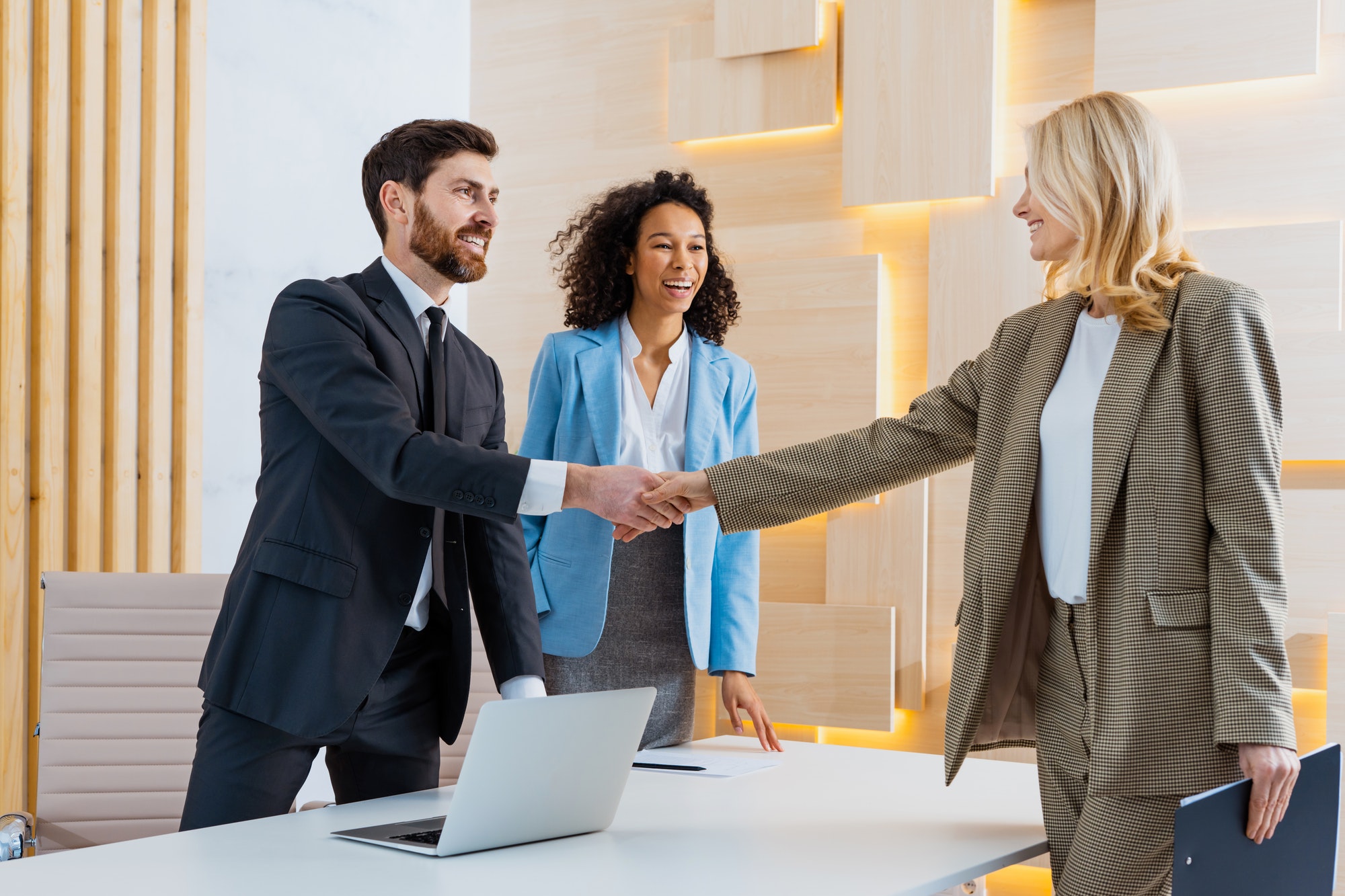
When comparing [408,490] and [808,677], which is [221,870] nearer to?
[408,490]

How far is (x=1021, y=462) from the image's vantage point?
1.64 metres

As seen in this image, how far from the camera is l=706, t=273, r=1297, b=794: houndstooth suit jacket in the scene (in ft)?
4.82

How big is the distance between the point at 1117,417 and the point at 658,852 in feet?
2.64

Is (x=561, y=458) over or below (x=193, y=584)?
over

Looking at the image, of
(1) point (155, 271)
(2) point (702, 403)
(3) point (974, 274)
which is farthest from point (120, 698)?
(3) point (974, 274)

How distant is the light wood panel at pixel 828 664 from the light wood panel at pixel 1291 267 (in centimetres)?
119

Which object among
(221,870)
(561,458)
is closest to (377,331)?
(561,458)

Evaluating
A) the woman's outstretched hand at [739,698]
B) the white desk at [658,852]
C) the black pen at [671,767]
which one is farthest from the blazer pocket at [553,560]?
the white desk at [658,852]

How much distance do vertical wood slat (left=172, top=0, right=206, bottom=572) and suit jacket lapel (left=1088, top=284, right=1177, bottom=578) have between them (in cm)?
253

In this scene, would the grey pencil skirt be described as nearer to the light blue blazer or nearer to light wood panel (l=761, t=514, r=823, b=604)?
the light blue blazer

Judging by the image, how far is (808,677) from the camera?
10.9 ft

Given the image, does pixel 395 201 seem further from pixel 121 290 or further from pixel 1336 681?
pixel 1336 681

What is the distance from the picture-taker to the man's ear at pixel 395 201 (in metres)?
2.14

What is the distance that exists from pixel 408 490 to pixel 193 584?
3.58ft
